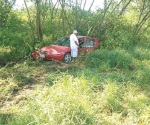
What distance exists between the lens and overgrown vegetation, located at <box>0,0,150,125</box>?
5398 millimetres

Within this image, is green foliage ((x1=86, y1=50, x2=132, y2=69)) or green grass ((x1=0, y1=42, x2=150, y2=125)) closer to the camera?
green grass ((x1=0, y1=42, x2=150, y2=125))

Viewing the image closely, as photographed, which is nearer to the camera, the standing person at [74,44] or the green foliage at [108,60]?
the green foliage at [108,60]

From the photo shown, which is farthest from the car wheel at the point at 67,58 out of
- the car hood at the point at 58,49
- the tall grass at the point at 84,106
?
the tall grass at the point at 84,106

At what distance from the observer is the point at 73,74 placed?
28.9 ft

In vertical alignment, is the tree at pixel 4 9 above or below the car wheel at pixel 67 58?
above

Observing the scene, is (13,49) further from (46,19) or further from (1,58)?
(46,19)

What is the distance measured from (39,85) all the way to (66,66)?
284cm

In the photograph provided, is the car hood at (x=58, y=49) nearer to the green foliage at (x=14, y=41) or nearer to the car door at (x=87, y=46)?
the car door at (x=87, y=46)

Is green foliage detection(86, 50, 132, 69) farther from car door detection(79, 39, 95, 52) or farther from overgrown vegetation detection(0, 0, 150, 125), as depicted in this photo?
car door detection(79, 39, 95, 52)

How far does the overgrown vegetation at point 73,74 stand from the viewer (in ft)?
17.7

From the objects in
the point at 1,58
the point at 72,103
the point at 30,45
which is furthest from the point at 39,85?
the point at 30,45

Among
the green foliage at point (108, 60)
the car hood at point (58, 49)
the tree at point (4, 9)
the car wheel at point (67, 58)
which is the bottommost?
the car wheel at point (67, 58)

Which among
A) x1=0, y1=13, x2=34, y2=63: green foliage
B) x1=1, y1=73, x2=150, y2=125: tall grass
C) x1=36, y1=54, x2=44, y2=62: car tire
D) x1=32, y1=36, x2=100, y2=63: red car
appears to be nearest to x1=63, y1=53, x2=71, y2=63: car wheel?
x1=32, y1=36, x2=100, y2=63: red car

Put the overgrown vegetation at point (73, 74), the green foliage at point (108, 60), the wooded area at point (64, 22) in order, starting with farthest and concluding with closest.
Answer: the wooded area at point (64, 22)
the green foliage at point (108, 60)
the overgrown vegetation at point (73, 74)
